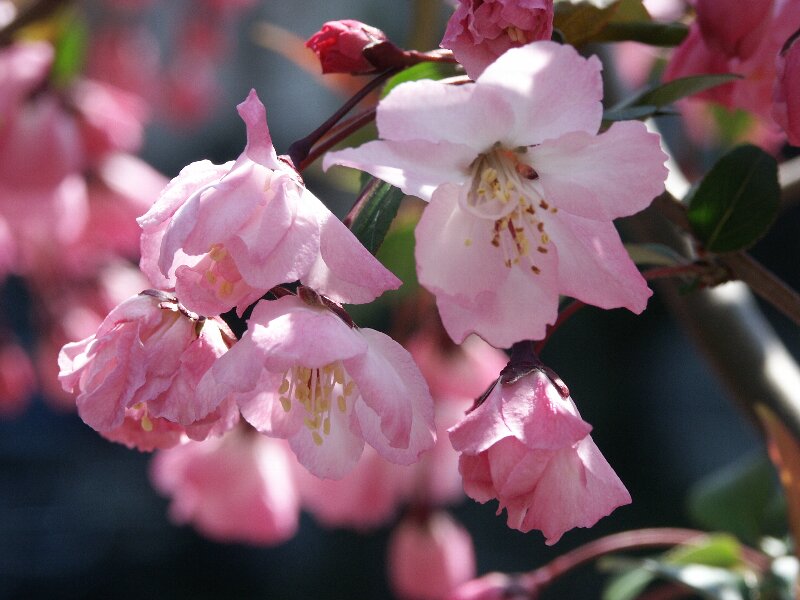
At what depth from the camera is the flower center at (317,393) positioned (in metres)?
0.35

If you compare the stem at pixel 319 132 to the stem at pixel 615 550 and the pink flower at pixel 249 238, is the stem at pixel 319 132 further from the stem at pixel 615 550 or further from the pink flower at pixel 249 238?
the stem at pixel 615 550

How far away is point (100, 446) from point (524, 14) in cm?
316

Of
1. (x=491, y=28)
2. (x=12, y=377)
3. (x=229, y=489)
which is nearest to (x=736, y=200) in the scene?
(x=491, y=28)

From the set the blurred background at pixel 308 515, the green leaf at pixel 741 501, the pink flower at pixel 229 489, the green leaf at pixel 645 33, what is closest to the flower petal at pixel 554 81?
the green leaf at pixel 645 33

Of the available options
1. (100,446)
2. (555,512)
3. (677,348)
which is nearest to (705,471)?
(677,348)

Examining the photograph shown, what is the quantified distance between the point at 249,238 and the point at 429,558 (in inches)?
31.5

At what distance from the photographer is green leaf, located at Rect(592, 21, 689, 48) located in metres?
0.42

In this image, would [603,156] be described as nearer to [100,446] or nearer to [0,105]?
[0,105]

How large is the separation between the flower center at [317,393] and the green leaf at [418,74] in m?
0.11

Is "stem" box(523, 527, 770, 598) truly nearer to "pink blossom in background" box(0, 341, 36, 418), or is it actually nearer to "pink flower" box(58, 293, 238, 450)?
"pink flower" box(58, 293, 238, 450)

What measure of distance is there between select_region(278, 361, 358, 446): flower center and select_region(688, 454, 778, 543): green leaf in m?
0.45

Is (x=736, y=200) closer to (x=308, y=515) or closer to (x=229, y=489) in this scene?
(x=229, y=489)

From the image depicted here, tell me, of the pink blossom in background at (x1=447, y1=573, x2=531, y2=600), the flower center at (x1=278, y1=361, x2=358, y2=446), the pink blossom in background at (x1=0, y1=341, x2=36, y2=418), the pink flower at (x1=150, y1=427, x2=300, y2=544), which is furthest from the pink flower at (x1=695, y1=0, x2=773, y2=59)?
the pink blossom in background at (x1=0, y1=341, x2=36, y2=418)

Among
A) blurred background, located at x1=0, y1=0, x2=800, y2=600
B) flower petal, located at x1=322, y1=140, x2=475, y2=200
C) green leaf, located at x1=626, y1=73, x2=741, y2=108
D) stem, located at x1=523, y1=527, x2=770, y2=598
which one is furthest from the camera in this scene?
blurred background, located at x1=0, y1=0, x2=800, y2=600
